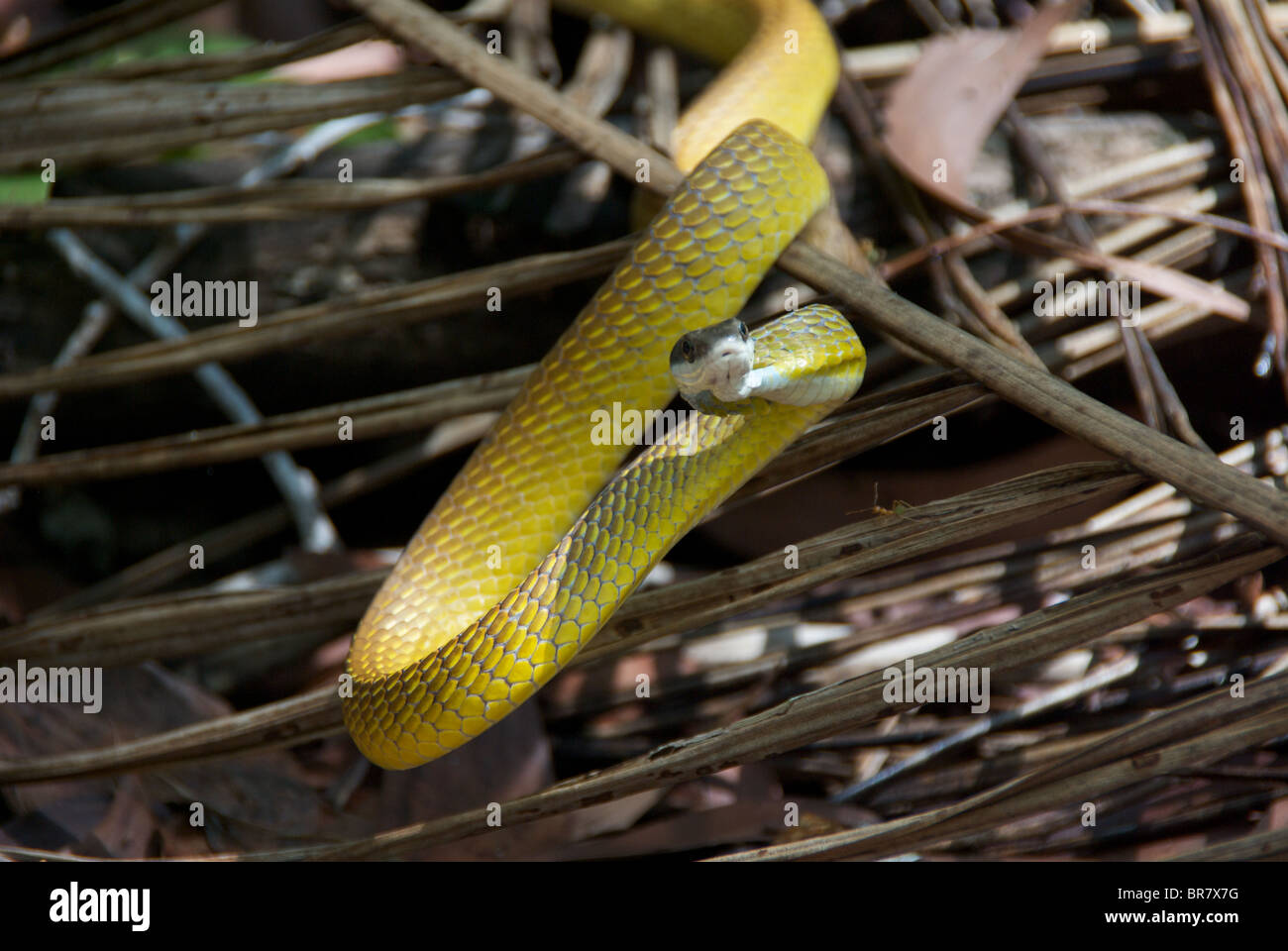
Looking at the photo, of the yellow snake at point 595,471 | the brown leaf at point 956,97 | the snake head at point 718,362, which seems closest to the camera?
the snake head at point 718,362

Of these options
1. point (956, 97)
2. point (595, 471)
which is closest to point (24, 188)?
point (595, 471)

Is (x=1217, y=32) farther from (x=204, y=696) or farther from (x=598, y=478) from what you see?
(x=204, y=696)

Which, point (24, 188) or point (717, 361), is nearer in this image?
point (717, 361)

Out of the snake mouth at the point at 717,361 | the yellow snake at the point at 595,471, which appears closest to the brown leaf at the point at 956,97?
the yellow snake at the point at 595,471

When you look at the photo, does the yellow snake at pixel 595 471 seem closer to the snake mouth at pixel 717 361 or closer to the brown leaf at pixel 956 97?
the snake mouth at pixel 717 361

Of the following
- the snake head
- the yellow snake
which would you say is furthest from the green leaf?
the snake head

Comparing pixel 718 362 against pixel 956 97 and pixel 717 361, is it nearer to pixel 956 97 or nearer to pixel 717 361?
pixel 717 361

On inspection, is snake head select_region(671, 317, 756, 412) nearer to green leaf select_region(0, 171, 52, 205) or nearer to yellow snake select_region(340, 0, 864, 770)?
yellow snake select_region(340, 0, 864, 770)
